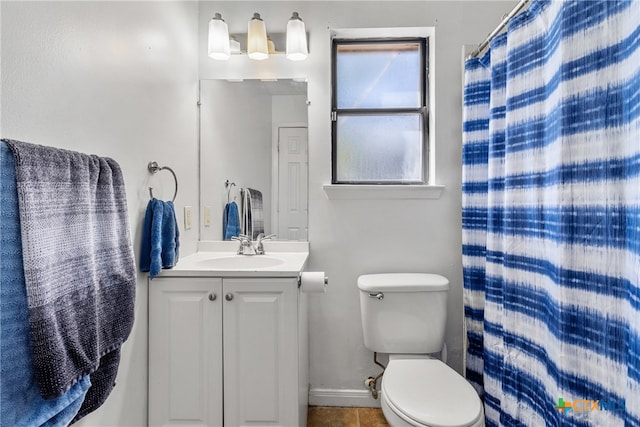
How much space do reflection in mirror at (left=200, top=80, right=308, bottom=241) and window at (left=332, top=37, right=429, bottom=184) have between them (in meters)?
0.25

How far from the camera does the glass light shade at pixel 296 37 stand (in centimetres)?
185

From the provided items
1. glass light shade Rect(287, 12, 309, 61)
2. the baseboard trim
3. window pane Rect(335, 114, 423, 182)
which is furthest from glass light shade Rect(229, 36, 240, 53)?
the baseboard trim

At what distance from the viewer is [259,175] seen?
1.98 metres

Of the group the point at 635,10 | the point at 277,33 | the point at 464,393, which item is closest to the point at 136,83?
the point at 277,33

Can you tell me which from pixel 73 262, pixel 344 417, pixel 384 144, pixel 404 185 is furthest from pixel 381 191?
pixel 73 262

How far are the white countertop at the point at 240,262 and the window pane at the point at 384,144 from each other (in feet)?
1.94

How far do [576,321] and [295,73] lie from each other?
172 cm

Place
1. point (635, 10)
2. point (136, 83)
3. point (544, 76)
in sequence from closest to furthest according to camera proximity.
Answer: point (635, 10), point (544, 76), point (136, 83)

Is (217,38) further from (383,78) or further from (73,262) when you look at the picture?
(73,262)

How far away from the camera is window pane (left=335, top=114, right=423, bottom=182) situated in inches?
80.5

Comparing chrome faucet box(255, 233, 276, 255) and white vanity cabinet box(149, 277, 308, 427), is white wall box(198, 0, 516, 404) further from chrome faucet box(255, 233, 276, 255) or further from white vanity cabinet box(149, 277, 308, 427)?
white vanity cabinet box(149, 277, 308, 427)

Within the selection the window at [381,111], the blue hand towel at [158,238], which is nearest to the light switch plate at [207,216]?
the blue hand towel at [158,238]

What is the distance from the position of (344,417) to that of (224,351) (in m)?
0.88

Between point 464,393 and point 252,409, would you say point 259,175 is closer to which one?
point 252,409
